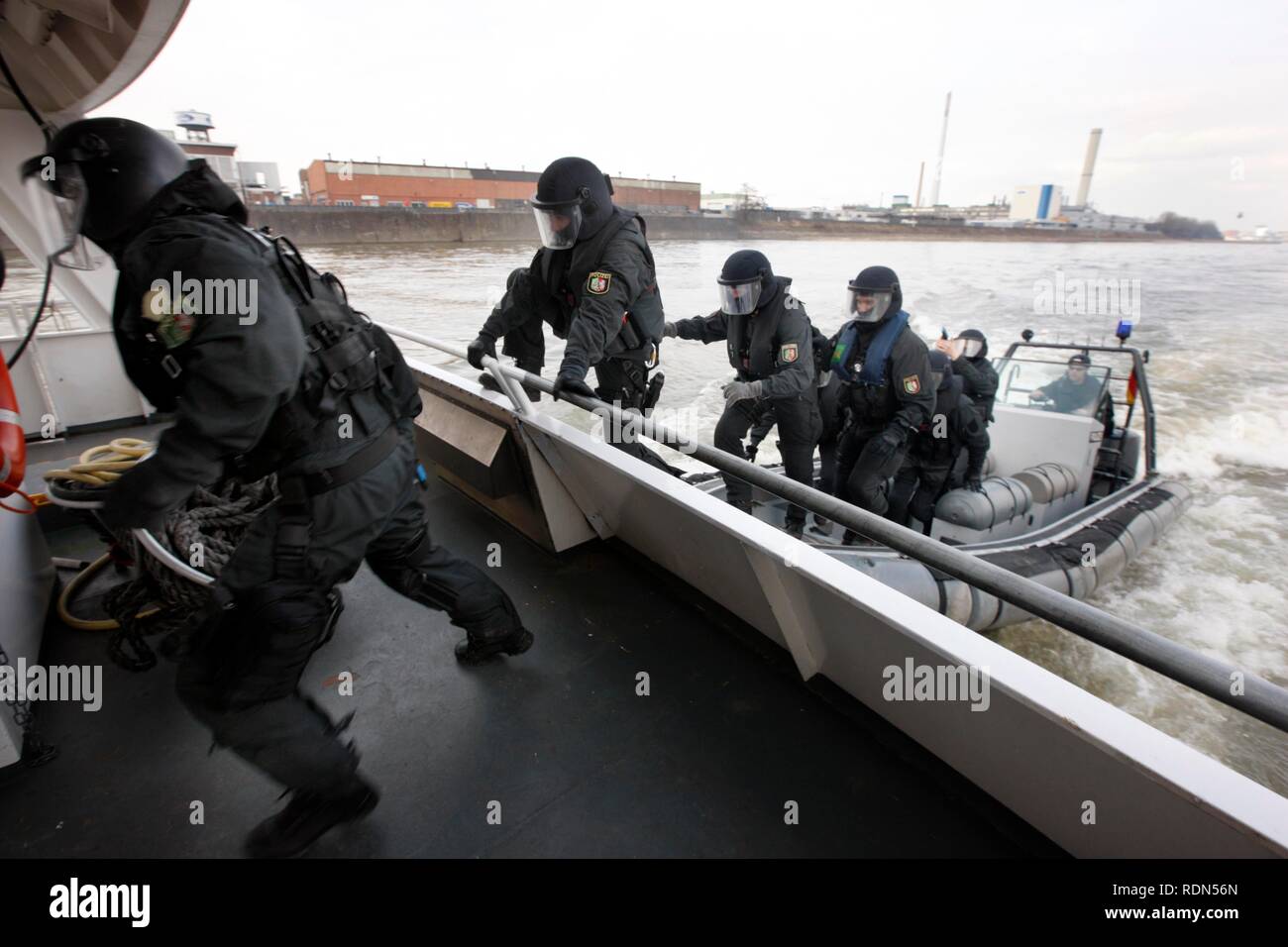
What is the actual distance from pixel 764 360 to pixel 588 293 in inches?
67.0

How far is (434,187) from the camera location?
42000 mm

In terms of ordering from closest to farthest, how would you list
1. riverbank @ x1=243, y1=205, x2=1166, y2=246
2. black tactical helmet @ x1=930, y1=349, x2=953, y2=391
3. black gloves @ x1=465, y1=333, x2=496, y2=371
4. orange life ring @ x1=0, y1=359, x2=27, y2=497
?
orange life ring @ x1=0, y1=359, x2=27, y2=497 < black gloves @ x1=465, y1=333, x2=496, y2=371 < black tactical helmet @ x1=930, y1=349, x2=953, y2=391 < riverbank @ x1=243, y1=205, x2=1166, y2=246

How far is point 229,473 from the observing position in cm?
159

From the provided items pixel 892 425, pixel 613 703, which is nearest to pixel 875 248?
pixel 892 425

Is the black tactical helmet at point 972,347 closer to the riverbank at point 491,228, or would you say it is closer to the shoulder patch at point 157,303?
the shoulder patch at point 157,303

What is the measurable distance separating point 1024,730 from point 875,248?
48.9 meters

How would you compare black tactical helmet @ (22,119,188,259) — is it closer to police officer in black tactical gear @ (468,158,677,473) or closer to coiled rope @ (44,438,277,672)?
coiled rope @ (44,438,277,672)

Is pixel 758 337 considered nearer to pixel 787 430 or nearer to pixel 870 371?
pixel 787 430

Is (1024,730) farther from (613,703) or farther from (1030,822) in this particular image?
(613,703)

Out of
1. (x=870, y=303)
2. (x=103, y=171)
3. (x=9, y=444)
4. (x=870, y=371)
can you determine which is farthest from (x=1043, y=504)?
(x=9, y=444)

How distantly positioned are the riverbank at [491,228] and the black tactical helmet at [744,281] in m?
23.6

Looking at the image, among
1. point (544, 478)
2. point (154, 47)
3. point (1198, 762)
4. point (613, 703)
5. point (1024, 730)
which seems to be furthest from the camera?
point (544, 478)

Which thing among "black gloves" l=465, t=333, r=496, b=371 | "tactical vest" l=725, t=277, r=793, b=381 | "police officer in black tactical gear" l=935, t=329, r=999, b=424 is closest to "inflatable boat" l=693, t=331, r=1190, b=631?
"police officer in black tactical gear" l=935, t=329, r=999, b=424

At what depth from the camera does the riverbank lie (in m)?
30.6
